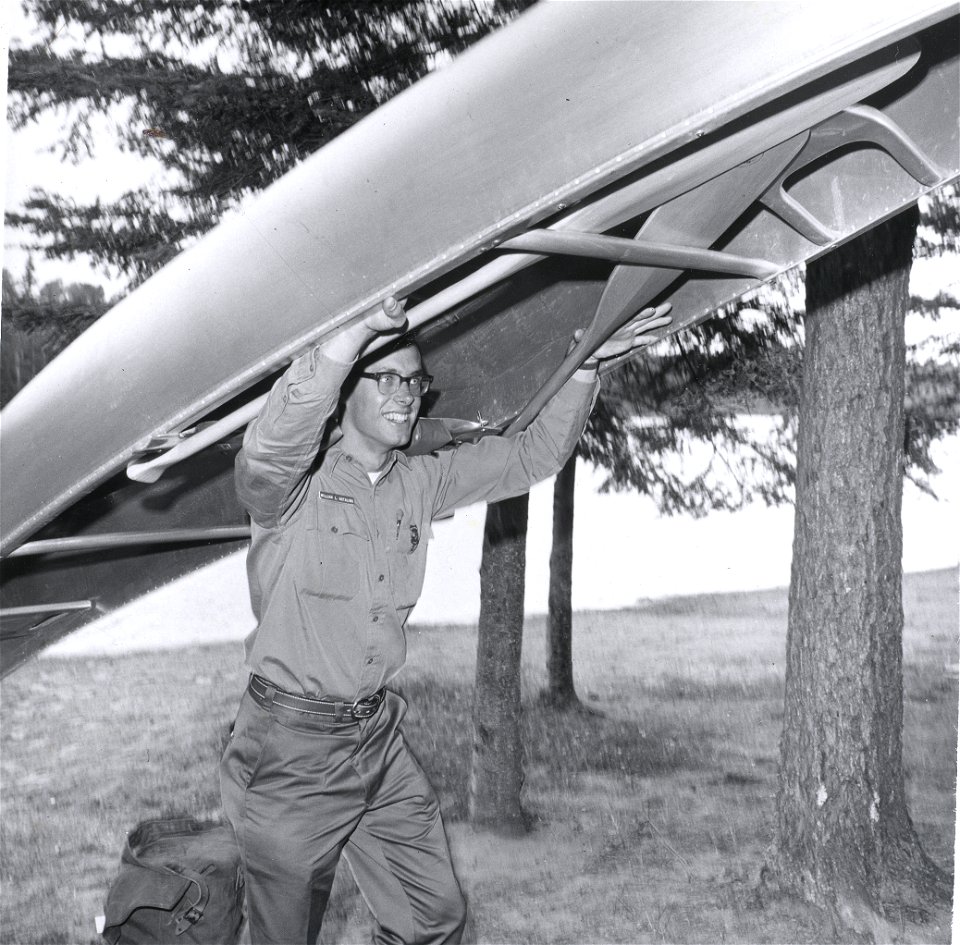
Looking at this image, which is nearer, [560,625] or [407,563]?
[407,563]

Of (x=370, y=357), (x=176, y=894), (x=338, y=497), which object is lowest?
(x=176, y=894)

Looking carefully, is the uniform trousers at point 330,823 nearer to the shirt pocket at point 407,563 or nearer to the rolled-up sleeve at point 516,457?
the shirt pocket at point 407,563

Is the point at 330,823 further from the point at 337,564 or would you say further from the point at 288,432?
the point at 288,432

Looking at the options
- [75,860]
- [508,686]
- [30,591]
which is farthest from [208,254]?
[75,860]

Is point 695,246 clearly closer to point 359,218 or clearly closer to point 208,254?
point 359,218

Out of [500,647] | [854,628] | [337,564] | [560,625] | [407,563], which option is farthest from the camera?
[560,625]

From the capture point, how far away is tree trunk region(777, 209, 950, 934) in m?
4.03

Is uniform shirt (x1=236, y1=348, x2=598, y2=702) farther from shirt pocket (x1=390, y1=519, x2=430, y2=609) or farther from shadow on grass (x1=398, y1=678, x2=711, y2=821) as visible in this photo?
shadow on grass (x1=398, y1=678, x2=711, y2=821)

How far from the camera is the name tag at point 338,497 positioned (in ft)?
7.78

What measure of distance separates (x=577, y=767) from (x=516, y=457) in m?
4.90

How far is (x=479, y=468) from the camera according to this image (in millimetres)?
2623

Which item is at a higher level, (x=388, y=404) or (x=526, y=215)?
(x=526, y=215)

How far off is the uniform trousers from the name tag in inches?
20.0

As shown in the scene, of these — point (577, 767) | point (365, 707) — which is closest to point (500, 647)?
point (577, 767)
